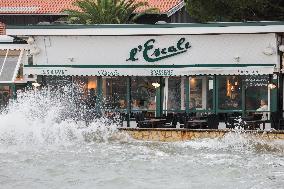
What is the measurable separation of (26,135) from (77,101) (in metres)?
4.81

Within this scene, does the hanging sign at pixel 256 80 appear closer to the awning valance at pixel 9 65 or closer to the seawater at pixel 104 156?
the seawater at pixel 104 156

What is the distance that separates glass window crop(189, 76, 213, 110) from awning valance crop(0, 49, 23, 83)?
9.01 meters

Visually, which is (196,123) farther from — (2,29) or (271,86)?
(2,29)

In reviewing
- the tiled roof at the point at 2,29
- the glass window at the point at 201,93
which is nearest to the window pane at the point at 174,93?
the glass window at the point at 201,93

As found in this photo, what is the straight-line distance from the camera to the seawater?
73.2ft

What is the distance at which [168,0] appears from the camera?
65.7 meters

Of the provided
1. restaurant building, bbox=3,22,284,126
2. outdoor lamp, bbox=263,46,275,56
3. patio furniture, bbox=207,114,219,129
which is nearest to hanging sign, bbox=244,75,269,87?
restaurant building, bbox=3,22,284,126

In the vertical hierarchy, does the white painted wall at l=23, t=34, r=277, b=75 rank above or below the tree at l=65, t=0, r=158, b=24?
below

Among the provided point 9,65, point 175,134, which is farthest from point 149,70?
point 9,65

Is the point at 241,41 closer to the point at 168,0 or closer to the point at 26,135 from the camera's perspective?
the point at 26,135

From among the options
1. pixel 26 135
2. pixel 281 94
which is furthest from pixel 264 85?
pixel 26 135

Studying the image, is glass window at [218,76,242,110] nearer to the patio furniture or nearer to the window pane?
the window pane

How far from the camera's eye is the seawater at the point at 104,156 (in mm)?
22297

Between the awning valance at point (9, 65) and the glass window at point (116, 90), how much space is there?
559cm
